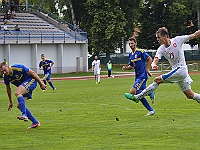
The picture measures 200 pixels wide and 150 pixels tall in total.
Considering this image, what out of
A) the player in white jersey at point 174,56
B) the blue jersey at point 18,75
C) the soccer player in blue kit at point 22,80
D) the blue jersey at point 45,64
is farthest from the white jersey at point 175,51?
the blue jersey at point 45,64

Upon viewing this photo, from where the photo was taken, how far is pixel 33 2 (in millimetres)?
67750

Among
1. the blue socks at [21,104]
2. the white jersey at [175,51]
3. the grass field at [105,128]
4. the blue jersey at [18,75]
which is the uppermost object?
the white jersey at [175,51]

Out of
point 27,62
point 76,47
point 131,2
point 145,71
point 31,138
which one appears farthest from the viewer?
point 131,2

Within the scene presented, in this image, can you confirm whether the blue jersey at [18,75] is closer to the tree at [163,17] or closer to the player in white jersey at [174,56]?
the player in white jersey at [174,56]

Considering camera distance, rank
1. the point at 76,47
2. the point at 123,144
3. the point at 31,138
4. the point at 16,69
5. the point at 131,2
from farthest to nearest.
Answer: the point at 131,2
the point at 76,47
the point at 16,69
the point at 31,138
the point at 123,144

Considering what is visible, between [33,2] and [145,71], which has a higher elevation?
[33,2]

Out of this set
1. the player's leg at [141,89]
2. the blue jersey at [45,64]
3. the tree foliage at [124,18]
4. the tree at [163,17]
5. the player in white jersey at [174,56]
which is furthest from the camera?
the tree at [163,17]

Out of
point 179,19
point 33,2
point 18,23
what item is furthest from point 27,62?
point 179,19

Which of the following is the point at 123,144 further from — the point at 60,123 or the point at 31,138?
the point at 60,123

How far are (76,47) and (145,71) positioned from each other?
4098cm

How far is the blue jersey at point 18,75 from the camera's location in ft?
41.1

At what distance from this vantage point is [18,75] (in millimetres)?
12625

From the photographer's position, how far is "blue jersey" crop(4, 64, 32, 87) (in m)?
12.5

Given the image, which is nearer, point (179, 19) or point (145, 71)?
point (145, 71)
